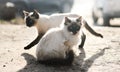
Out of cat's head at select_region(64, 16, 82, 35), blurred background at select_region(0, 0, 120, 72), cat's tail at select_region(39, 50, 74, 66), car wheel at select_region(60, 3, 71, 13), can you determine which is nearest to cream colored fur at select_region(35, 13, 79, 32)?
blurred background at select_region(0, 0, 120, 72)

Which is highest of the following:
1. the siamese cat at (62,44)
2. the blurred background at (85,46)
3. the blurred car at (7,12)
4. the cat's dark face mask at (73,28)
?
the cat's dark face mask at (73,28)

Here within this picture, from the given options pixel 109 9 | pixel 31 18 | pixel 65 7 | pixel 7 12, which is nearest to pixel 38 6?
pixel 65 7

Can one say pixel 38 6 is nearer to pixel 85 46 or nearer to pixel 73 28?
pixel 85 46

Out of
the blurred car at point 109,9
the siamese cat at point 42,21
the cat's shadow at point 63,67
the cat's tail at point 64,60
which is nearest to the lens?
the cat's shadow at point 63,67

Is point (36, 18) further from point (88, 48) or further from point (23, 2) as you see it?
point (23, 2)

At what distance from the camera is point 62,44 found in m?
6.51

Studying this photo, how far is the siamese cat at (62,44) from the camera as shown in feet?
21.3

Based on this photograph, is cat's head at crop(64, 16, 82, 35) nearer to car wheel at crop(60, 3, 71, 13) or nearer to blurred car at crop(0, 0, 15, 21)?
car wheel at crop(60, 3, 71, 13)

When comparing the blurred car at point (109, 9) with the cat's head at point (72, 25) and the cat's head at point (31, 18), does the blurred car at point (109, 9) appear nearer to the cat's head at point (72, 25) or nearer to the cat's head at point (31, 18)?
the cat's head at point (31, 18)

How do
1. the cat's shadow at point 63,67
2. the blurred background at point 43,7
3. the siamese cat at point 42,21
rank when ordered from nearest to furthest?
the cat's shadow at point 63,67 → the siamese cat at point 42,21 → the blurred background at point 43,7

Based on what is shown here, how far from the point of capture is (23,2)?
664 inches

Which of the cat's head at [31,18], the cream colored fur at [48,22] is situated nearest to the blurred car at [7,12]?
the cream colored fur at [48,22]

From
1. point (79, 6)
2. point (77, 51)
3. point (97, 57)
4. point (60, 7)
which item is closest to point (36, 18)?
point (77, 51)

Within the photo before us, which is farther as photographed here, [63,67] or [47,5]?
[47,5]
